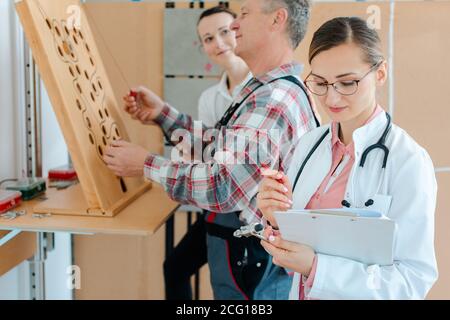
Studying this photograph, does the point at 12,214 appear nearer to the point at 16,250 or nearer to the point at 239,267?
the point at 16,250

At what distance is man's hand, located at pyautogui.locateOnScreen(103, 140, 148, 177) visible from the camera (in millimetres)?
1399

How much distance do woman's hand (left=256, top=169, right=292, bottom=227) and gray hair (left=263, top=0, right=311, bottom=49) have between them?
0.53m

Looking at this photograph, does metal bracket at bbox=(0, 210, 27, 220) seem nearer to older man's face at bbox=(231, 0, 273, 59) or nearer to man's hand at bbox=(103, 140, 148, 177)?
man's hand at bbox=(103, 140, 148, 177)

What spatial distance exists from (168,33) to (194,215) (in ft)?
2.57

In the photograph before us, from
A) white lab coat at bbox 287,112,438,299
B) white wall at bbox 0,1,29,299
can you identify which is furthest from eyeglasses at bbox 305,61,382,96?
white wall at bbox 0,1,29,299

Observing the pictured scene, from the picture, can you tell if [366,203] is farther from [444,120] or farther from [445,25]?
[445,25]

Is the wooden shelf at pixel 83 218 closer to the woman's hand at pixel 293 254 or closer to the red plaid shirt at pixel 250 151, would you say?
the red plaid shirt at pixel 250 151

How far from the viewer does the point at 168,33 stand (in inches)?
80.9

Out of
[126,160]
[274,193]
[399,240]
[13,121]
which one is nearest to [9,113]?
[13,121]

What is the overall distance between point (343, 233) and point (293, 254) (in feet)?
0.34

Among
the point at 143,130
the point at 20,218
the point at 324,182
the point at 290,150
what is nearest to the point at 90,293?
the point at 143,130
